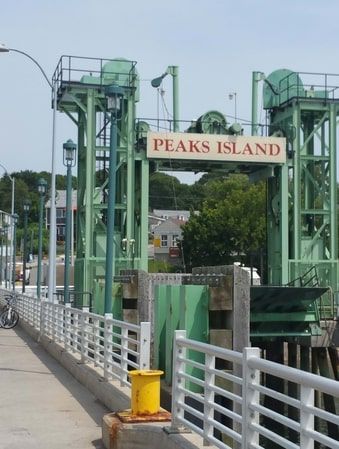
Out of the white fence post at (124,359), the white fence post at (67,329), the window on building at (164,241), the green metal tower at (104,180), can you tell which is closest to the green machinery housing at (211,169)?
the green metal tower at (104,180)

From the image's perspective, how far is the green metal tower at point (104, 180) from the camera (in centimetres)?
3047

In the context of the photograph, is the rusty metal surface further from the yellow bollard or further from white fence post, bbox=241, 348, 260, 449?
white fence post, bbox=241, 348, 260, 449

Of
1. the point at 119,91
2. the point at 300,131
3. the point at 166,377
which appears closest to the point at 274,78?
the point at 300,131

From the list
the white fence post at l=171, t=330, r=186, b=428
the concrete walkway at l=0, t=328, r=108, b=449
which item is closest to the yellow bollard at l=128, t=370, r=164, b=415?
the white fence post at l=171, t=330, r=186, b=428

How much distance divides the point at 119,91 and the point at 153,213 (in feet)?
432

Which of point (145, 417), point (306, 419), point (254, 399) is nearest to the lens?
point (306, 419)

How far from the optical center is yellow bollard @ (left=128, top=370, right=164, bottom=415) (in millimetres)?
8219

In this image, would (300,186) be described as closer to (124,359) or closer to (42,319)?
(42,319)

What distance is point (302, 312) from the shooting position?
25000 mm

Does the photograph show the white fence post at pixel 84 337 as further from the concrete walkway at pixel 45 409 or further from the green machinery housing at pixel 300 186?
the green machinery housing at pixel 300 186

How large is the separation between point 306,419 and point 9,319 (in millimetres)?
24325

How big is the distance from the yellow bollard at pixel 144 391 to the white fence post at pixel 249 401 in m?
2.46

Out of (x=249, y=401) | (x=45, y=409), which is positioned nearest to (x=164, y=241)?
(x=45, y=409)

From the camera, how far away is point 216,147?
30859 millimetres
